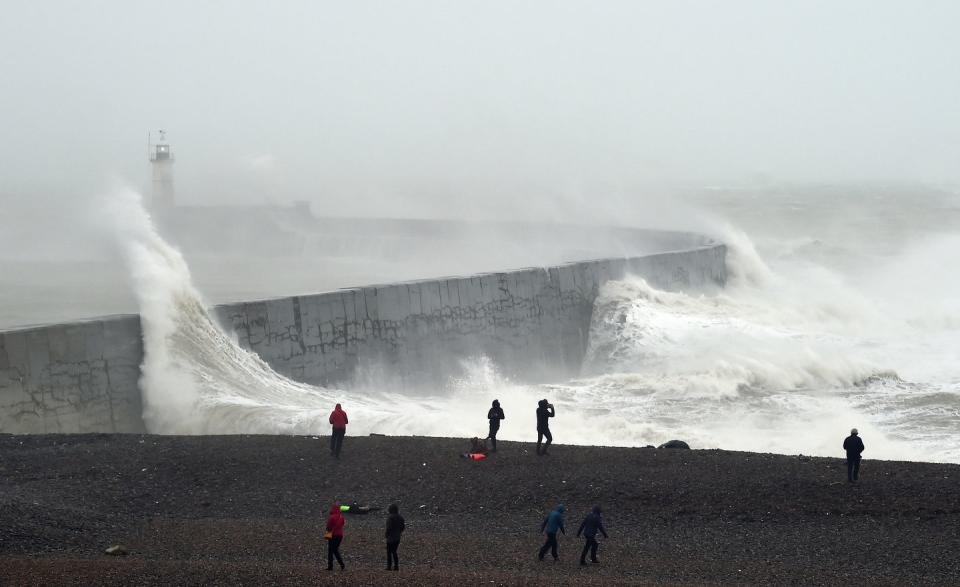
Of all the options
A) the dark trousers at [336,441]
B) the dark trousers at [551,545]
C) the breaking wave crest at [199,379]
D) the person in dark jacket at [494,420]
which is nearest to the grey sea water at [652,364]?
the breaking wave crest at [199,379]

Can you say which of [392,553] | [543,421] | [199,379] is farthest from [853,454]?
[199,379]

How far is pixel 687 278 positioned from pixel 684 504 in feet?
62.4

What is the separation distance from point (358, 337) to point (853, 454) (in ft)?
30.7

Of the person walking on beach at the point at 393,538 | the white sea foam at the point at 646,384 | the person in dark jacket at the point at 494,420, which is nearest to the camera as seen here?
the person walking on beach at the point at 393,538

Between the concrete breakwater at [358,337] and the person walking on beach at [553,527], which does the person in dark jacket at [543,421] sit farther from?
the concrete breakwater at [358,337]

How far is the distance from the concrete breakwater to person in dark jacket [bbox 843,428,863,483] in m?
8.96

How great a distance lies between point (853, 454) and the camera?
11.4 meters

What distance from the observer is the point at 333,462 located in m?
12.1

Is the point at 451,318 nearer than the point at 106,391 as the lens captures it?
No

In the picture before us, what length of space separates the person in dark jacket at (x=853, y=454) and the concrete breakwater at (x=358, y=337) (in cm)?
896

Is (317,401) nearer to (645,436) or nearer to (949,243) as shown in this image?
(645,436)

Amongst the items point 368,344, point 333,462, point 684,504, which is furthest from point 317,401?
point 684,504

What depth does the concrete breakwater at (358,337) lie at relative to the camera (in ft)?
45.4

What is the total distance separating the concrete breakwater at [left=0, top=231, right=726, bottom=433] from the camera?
13.8 meters
